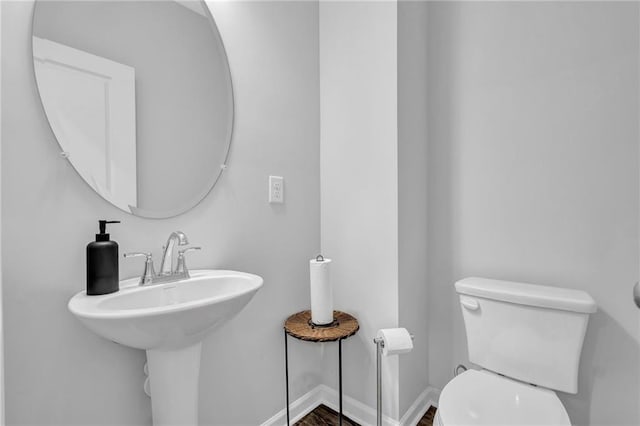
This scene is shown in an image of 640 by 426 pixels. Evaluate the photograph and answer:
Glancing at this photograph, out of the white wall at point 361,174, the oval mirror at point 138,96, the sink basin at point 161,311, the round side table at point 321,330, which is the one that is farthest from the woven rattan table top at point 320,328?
the oval mirror at point 138,96

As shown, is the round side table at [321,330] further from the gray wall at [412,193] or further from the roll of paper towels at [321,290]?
the gray wall at [412,193]

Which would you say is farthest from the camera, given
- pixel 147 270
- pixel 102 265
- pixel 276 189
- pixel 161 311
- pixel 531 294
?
pixel 276 189

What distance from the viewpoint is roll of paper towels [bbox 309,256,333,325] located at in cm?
125

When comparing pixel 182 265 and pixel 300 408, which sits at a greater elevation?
pixel 182 265

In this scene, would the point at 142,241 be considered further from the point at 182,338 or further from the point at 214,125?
the point at 214,125

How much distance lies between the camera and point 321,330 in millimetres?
1236

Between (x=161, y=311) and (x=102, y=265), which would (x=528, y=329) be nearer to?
(x=161, y=311)

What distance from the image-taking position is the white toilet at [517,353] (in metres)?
0.96

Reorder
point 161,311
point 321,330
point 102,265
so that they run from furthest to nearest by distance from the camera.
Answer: point 321,330 → point 102,265 → point 161,311

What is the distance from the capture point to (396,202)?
1.31 m

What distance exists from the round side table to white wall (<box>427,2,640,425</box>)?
1.71 feet

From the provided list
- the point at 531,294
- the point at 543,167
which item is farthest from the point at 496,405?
the point at 543,167

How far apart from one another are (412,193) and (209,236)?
0.89 metres

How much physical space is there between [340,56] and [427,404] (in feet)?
5.71
